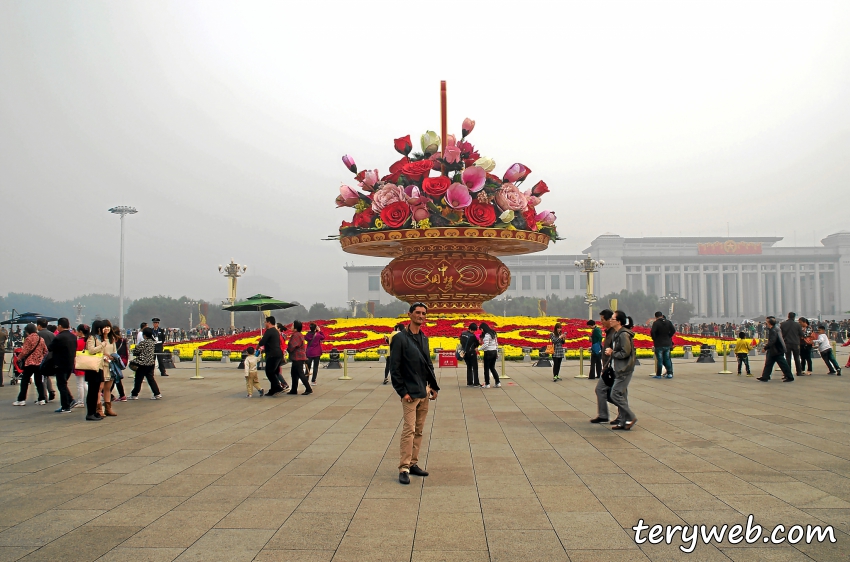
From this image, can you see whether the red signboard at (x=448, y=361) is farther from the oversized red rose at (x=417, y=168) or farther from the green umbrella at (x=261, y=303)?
the oversized red rose at (x=417, y=168)

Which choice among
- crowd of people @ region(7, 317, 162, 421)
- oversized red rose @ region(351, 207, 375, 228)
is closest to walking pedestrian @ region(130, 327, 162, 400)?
crowd of people @ region(7, 317, 162, 421)

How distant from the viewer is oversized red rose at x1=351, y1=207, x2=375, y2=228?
2606 cm

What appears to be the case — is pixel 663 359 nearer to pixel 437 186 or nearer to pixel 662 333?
pixel 662 333

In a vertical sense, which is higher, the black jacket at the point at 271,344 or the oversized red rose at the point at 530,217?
the oversized red rose at the point at 530,217

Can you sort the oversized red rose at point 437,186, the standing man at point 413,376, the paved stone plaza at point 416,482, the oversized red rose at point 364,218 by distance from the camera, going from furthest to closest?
the oversized red rose at point 364,218 → the oversized red rose at point 437,186 → the standing man at point 413,376 → the paved stone plaza at point 416,482

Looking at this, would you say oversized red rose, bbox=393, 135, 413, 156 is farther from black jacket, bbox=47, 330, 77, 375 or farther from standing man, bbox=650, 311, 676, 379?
black jacket, bbox=47, 330, 77, 375

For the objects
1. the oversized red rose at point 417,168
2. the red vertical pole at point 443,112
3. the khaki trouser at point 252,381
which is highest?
the red vertical pole at point 443,112

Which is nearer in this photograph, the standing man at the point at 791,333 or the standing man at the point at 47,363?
the standing man at the point at 47,363

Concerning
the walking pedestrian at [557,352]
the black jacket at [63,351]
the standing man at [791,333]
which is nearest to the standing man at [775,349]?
the standing man at [791,333]

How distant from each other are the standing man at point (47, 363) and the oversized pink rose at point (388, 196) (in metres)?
14.0

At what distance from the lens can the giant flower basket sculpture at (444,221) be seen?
2478cm

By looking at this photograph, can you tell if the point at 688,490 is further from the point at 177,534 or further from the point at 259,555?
the point at 177,534

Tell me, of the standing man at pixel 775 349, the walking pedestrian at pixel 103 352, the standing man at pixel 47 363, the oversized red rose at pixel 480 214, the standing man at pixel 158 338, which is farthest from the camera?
the oversized red rose at pixel 480 214

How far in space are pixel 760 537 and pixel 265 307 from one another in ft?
62.7
